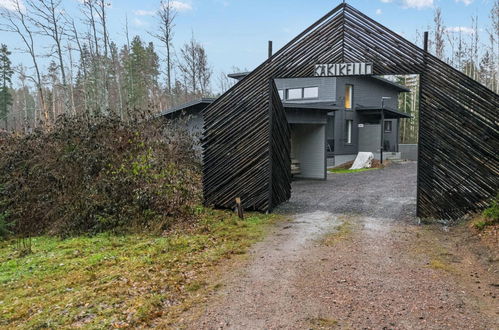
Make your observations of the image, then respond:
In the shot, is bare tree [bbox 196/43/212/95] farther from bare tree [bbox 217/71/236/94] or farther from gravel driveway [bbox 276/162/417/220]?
gravel driveway [bbox 276/162/417/220]

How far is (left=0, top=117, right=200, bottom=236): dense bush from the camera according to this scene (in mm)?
8742

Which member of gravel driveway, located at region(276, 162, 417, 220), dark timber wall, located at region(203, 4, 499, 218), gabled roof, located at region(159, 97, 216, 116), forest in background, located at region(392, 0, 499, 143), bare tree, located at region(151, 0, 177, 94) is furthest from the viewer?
forest in background, located at region(392, 0, 499, 143)

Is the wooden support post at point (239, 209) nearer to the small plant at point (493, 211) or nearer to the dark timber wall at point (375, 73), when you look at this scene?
the dark timber wall at point (375, 73)

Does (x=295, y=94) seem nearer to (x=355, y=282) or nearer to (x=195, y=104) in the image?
(x=195, y=104)

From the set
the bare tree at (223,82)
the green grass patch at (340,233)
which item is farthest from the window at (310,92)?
the bare tree at (223,82)

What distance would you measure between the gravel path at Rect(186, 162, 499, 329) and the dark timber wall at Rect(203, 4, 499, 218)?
1.21 m

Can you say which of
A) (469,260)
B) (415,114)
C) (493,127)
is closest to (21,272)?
(469,260)

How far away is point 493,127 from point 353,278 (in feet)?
15.9

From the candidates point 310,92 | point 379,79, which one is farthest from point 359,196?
point 379,79

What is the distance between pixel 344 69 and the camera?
8.79 metres

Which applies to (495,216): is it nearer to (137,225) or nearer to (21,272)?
(137,225)

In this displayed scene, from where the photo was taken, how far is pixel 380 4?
1953 cm

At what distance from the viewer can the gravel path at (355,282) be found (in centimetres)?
398

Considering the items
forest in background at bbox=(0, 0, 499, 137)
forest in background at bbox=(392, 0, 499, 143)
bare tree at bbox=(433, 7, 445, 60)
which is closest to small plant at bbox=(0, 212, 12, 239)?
forest in background at bbox=(0, 0, 499, 137)
